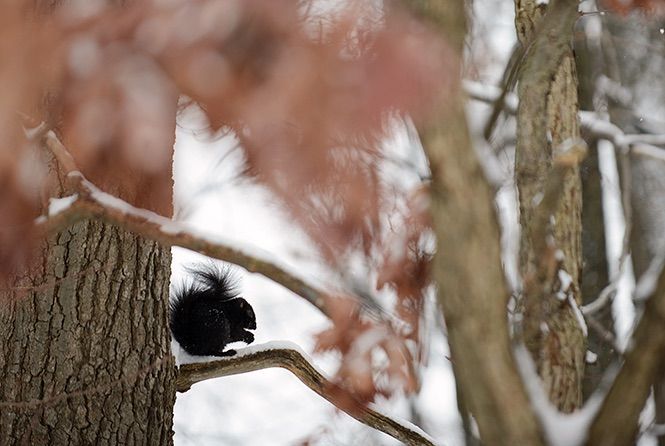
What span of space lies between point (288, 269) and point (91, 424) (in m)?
1.13

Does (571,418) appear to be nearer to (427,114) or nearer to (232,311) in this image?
(427,114)

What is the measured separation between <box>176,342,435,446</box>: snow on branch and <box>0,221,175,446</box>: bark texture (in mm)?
210

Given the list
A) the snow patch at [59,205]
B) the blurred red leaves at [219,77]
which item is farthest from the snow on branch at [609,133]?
the blurred red leaves at [219,77]

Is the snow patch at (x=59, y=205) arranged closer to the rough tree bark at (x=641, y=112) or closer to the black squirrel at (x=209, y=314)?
the black squirrel at (x=209, y=314)

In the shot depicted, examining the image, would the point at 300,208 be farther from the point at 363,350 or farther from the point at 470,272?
the point at 363,350

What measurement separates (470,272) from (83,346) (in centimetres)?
146

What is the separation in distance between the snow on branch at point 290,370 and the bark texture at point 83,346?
210 mm

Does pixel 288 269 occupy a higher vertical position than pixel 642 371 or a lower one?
higher

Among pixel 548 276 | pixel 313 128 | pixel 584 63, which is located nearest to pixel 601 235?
pixel 584 63

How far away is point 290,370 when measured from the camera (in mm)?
2611

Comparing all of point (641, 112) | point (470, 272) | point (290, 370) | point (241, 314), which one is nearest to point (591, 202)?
point (641, 112)

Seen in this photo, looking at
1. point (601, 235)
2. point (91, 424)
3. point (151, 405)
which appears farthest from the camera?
point (601, 235)

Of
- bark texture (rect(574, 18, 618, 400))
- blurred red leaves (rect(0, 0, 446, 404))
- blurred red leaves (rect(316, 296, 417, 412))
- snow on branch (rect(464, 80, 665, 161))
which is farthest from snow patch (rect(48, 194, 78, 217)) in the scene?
bark texture (rect(574, 18, 618, 400))

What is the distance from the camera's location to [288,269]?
1.57m
